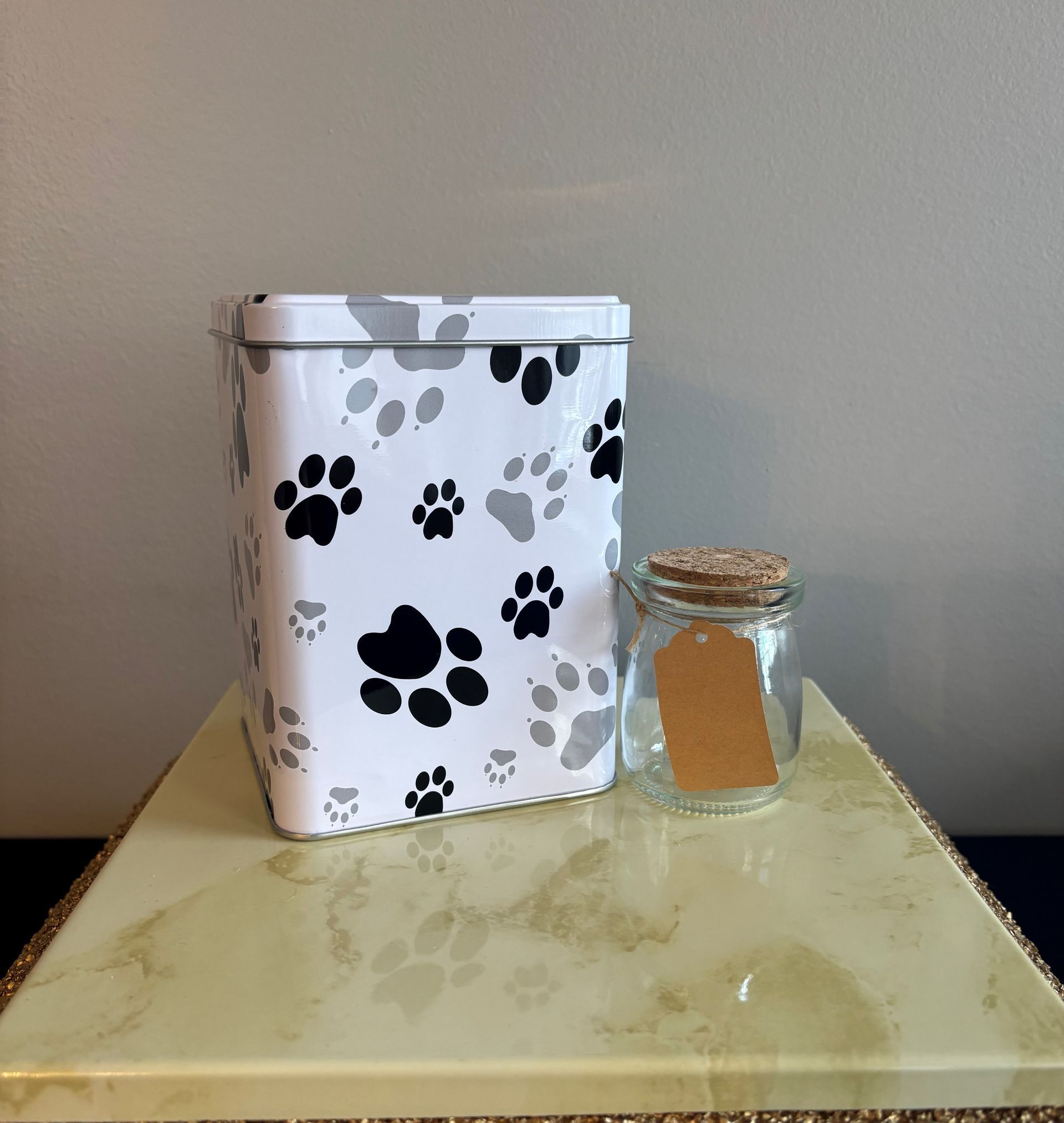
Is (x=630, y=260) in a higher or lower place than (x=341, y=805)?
higher

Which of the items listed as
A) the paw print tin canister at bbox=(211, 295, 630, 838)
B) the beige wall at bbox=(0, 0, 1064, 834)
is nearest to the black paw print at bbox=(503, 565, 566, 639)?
the paw print tin canister at bbox=(211, 295, 630, 838)

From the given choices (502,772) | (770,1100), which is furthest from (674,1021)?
(502,772)

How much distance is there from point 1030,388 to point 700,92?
1.27 feet

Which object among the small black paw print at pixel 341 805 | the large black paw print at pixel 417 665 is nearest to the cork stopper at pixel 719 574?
the large black paw print at pixel 417 665

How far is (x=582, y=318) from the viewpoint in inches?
20.2

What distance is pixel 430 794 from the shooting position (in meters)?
0.56

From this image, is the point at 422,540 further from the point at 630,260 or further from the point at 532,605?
the point at 630,260

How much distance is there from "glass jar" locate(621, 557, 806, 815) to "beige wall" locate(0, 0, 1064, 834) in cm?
24

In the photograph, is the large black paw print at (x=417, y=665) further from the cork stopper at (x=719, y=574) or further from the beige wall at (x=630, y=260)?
the beige wall at (x=630, y=260)

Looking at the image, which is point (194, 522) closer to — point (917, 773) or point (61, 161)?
point (61, 161)

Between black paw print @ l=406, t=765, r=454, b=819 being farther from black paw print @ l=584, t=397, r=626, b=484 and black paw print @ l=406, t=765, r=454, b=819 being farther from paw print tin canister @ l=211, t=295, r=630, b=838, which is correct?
black paw print @ l=584, t=397, r=626, b=484

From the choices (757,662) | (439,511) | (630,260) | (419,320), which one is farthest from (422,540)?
(630,260)

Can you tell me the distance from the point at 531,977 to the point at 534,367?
0.32 m

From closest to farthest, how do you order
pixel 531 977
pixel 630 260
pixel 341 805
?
pixel 531 977 < pixel 341 805 < pixel 630 260
